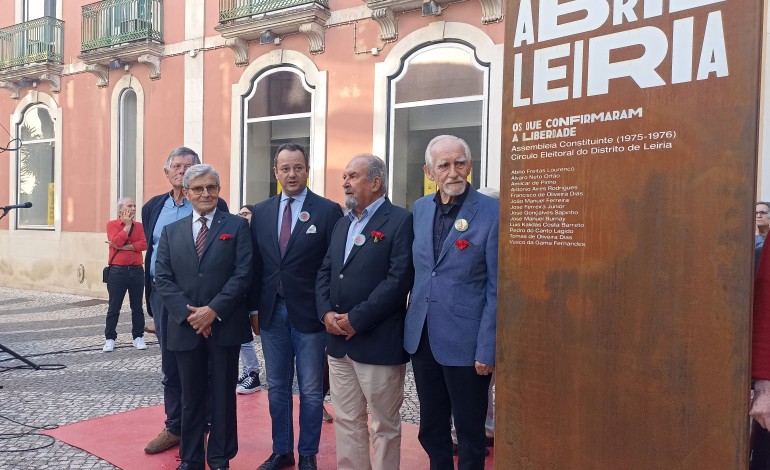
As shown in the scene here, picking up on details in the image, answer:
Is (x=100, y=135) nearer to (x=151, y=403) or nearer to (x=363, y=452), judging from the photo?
(x=151, y=403)

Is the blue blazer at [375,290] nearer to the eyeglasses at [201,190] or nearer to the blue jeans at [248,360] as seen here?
the eyeglasses at [201,190]

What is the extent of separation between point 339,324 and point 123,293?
18.2ft

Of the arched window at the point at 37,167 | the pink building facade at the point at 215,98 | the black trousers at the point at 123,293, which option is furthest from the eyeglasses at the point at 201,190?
the arched window at the point at 37,167

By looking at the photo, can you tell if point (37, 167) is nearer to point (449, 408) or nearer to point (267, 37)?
point (267, 37)

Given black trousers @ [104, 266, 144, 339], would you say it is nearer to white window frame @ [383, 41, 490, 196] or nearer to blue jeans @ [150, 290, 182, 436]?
blue jeans @ [150, 290, 182, 436]

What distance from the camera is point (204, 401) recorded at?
3664 mm

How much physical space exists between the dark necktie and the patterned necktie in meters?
0.42

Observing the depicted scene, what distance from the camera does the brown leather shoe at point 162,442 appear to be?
409cm

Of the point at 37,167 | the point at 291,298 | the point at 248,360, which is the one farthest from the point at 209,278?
the point at 37,167

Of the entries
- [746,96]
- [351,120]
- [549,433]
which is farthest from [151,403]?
[351,120]

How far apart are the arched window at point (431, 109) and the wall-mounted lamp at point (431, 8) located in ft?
1.54

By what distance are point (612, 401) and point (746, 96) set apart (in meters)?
1.01

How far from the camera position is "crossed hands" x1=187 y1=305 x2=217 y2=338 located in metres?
3.47

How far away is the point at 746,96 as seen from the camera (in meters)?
1.84
